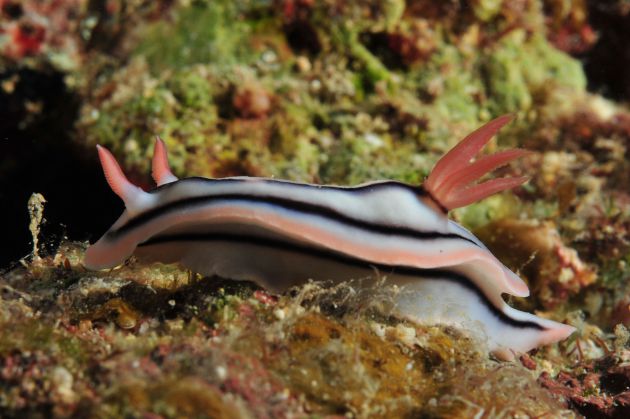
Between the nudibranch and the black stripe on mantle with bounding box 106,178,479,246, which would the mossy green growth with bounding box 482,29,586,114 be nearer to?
the nudibranch

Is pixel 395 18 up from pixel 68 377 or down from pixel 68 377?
up

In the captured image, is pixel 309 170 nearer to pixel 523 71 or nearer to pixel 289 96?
pixel 289 96

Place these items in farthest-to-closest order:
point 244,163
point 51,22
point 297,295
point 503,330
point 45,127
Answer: point 51,22 → point 45,127 → point 244,163 → point 503,330 → point 297,295

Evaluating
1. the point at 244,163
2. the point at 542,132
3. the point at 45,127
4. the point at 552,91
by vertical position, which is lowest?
the point at 45,127

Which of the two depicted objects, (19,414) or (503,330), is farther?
(503,330)

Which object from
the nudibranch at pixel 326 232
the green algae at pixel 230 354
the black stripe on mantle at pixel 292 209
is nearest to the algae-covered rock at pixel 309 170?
the green algae at pixel 230 354

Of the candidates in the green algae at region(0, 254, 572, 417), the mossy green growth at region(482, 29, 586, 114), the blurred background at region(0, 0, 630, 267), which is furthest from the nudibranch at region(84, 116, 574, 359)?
the mossy green growth at region(482, 29, 586, 114)

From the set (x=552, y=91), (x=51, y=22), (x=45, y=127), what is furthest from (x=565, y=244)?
(x=51, y=22)

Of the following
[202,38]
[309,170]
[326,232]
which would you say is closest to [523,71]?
[309,170]

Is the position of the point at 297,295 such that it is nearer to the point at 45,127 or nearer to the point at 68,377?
the point at 68,377
